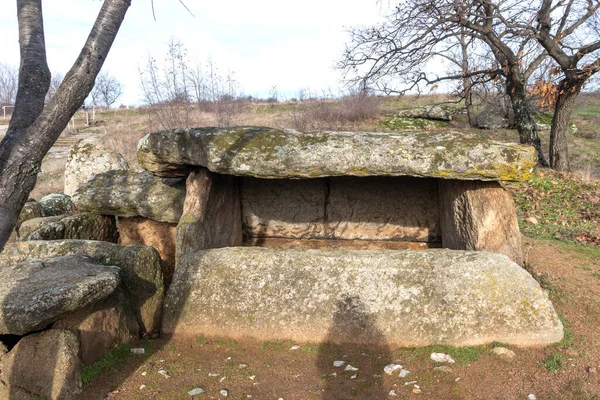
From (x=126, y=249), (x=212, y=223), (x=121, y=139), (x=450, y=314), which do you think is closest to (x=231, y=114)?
→ (x=121, y=139)

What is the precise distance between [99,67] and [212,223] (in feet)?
12.3

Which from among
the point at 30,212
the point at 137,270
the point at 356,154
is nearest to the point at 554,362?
the point at 356,154

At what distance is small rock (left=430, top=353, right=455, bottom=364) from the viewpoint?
386 centimetres

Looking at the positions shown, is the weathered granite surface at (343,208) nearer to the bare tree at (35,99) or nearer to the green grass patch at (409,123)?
the bare tree at (35,99)

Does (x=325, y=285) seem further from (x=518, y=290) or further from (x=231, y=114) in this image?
(x=231, y=114)

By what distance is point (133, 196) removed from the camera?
21.2 ft

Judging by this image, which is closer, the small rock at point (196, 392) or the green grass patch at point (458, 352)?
the small rock at point (196, 392)

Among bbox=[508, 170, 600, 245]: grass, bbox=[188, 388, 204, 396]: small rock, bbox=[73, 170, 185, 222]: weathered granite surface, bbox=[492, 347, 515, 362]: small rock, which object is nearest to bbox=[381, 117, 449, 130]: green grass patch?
bbox=[508, 170, 600, 245]: grass

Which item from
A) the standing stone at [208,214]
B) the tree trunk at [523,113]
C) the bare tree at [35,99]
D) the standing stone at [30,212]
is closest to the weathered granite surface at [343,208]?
the standing stone at [208,214]

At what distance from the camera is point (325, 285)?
4.40 meters

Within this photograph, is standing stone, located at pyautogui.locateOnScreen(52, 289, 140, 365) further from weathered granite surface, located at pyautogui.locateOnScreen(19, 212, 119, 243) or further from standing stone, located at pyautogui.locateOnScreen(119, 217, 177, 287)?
weathered granite surface, located at pyautogui.locateOnScreen(19, 212, 119, 243)

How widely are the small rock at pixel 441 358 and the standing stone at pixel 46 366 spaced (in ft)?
9.17

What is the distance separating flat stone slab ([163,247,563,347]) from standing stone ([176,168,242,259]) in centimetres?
62

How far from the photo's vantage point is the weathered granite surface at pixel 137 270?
4570 millimetres
